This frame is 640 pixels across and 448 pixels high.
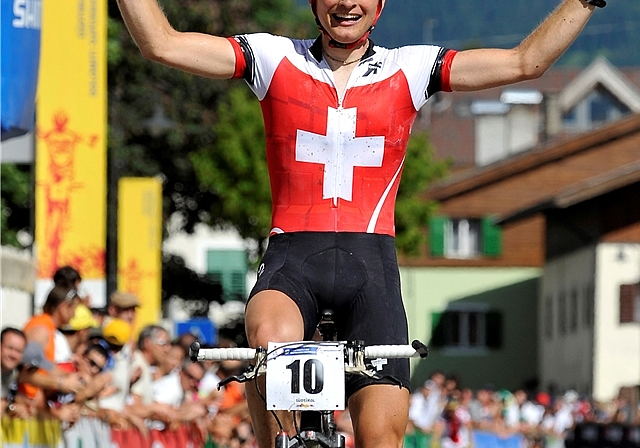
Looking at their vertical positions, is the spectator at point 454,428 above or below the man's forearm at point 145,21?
below

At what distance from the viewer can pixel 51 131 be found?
16719mm

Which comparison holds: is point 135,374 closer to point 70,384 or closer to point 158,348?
point 158,348

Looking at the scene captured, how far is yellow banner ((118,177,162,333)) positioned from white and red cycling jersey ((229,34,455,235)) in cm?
1686

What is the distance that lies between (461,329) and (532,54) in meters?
55.2

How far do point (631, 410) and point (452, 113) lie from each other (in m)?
49.8

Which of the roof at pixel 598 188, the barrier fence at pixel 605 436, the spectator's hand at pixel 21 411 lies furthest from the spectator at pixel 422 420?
the roof at pixel 598 188

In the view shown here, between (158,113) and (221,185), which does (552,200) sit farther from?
(158,113)

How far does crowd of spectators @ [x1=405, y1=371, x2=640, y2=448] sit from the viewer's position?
26.4 metres

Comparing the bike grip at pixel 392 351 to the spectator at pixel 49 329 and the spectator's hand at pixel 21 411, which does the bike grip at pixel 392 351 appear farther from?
the spectator at pixel 49 329

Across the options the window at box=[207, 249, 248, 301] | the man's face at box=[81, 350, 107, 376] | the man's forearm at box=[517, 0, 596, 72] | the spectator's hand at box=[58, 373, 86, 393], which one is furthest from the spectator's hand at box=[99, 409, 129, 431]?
the window at box=[207, 249, 248, 301]

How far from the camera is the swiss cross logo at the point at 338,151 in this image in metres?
7.05

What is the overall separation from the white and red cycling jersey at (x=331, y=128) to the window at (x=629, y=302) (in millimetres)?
43196

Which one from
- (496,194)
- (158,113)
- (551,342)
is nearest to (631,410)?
(158,113)

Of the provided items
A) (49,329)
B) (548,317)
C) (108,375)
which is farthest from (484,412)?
(548,317)
